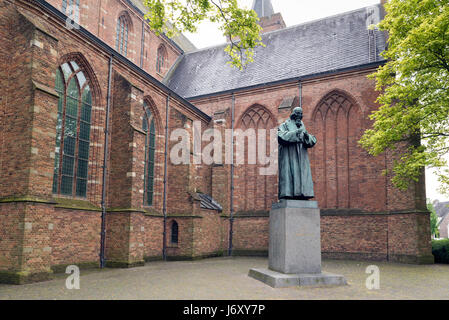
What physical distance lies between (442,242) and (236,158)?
11.3 metres

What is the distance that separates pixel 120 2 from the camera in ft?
74.4

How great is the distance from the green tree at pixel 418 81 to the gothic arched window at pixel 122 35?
15.7 metres

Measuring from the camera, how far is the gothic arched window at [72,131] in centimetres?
1255

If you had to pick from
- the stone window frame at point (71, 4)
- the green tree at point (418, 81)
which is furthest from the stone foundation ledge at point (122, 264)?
the stone window frame at point (71, 4)

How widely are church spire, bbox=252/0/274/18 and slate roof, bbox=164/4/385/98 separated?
A: 522 inches

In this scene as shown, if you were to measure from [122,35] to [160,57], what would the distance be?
4.45m

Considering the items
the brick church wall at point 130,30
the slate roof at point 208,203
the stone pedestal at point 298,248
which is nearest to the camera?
the stone pedestal at point 298,248

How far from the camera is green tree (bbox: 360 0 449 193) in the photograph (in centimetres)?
1215

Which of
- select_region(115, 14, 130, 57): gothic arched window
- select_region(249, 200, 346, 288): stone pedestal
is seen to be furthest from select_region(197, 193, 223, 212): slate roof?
select_region(115, 14, 130, 57): gothic arched window

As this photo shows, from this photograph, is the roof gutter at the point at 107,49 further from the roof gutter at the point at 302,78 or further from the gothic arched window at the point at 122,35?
the gothic arched window at the point at 122,35

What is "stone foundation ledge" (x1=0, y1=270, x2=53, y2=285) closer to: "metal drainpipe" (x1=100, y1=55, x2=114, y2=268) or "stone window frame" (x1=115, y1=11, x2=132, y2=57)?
"metal drainpipe" (x1=100, y1=55, x2=114, y2=268)

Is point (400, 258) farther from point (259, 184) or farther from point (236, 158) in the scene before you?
point (236, 158)

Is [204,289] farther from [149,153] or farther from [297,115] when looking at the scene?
[149,153]

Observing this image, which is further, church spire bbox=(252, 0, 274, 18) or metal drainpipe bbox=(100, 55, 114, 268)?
church spire bbox=(252, 0, 274, 18)
